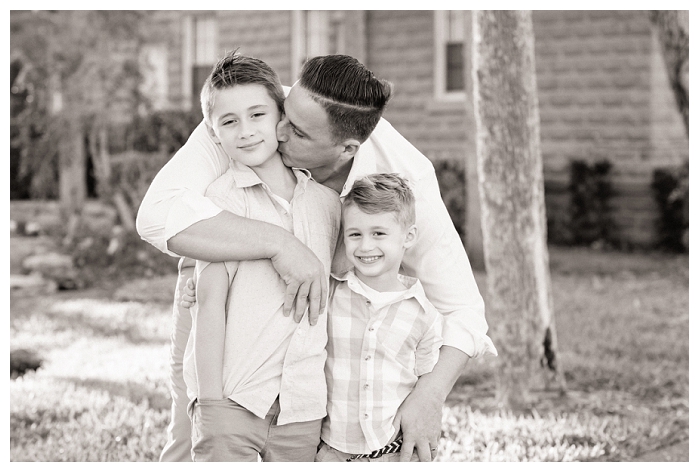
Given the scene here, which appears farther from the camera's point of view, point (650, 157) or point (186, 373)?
point (650, 157)

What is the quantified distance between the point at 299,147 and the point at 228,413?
0.86 meters

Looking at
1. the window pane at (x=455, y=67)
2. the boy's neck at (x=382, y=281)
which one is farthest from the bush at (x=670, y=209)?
the boy's neck at (x=382, y=281)

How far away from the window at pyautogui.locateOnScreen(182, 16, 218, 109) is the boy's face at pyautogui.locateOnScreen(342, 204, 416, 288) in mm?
14350

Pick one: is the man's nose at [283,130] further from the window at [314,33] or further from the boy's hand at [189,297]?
the window at [314,33]

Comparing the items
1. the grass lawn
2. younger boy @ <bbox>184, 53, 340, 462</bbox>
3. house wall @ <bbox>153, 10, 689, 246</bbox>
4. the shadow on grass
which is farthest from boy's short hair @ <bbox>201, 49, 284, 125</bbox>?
house wall @ <bbox>153, 10, 689, 246</bbox>

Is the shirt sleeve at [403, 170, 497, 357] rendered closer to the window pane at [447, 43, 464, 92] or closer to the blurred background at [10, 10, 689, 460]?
the blurred background at [10, 10, 689, 460]

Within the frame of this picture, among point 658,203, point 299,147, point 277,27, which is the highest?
point 277,27

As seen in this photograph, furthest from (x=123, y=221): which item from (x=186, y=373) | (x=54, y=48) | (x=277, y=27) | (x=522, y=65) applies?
(x=186, y=373)

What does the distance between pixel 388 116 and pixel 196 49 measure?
4462 millimetres

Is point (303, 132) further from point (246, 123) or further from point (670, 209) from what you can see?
point (670, 209)

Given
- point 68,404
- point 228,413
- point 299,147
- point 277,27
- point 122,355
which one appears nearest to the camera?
point 228,413

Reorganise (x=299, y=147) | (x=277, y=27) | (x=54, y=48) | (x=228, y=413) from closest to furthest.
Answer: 1. (x=228, y=413)
2. (x=299, y=147)
3. (x=54, y=48)
4. (x=277, y=27)

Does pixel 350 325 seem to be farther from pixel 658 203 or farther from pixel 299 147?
pixel 658 203

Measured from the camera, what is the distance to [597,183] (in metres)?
12.4
